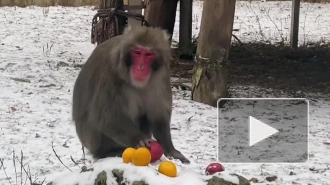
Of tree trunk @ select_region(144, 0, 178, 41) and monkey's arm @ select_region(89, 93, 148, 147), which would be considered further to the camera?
tree trunk @ select_region(144, 0, 178, 41)

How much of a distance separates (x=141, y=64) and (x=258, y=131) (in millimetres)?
2763

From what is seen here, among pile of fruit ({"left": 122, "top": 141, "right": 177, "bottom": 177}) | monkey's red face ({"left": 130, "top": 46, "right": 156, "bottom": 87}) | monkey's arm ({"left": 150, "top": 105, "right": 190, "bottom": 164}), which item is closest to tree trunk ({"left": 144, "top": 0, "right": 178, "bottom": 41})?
monkey's arm ({"left": 150, "top": 105, "right": 190, "bottom": 164})

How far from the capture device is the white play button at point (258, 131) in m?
5.27

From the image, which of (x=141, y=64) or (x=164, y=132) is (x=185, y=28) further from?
(x=141, y=64)

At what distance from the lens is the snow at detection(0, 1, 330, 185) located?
14.5 ft

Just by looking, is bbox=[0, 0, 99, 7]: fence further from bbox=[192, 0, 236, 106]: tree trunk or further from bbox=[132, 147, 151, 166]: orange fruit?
bbox=[132, 147, 151, 166]: orange fruit

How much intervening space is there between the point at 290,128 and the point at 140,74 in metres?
2.67

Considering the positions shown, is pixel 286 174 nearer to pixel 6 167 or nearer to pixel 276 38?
pixel 6 167

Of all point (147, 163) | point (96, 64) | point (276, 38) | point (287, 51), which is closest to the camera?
point (147, 163)

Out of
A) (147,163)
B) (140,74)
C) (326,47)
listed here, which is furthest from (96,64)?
(326,47)

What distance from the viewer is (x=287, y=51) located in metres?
8.75

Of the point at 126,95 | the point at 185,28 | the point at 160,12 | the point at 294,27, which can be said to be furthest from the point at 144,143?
the point at 294,27

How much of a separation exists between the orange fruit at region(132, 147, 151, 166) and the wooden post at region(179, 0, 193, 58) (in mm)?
5217

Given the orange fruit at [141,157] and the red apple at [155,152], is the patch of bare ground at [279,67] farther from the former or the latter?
the orange fruit at [141,157]
